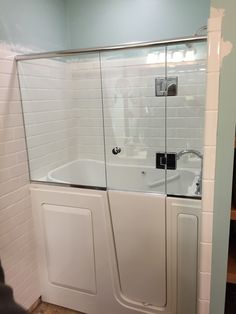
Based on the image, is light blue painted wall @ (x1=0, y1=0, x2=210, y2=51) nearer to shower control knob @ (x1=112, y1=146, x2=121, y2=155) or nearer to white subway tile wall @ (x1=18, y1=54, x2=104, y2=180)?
white subway tile wall @ (x1=18, y1=54, x2=104, y2=180)

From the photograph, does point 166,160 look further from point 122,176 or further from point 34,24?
point 34,24

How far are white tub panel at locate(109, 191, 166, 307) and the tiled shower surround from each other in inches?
25.5

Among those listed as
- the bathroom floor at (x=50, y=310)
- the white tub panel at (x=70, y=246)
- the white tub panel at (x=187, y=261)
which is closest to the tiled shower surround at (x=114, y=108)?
the white tub panel at (x=70, y=246)

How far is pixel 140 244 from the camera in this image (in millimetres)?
1631

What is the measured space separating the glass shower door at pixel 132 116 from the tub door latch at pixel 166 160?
128mm

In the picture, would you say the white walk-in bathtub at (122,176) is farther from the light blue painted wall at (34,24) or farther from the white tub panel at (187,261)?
the light blue painted wall at (34,24)

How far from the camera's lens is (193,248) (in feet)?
4.89

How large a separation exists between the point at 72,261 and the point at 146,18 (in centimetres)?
201

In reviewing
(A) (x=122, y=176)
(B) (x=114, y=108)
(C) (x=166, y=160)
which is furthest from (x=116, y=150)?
(C) (x=166, y=160)

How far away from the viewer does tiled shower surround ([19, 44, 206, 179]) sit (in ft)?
7.00

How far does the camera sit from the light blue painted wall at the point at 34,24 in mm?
1653

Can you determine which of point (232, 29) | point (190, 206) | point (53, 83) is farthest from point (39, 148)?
point (232, 29)

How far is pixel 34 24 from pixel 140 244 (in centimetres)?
174

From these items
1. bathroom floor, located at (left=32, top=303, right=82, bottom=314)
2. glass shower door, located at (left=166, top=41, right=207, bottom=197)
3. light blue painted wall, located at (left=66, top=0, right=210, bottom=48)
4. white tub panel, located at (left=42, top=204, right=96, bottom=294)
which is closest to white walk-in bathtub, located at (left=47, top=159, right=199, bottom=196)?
glass shower door, located at (left=166, top=41, right=207, bottom=197)
